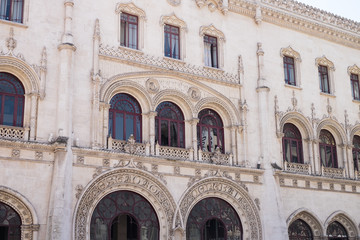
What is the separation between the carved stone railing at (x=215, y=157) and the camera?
26030 millimetres

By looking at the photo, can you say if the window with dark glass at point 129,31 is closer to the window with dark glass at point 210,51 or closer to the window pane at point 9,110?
the window with dark glass at point 210,51

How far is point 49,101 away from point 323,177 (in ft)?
52.0

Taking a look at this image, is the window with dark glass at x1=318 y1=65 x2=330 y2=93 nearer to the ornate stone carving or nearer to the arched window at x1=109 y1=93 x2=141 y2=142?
the ornate stone carving

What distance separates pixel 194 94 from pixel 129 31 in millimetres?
4468

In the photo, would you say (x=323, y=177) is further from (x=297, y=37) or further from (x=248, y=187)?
(x=297, y=37)

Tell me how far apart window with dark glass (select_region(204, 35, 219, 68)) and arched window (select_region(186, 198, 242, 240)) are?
23.8 feet

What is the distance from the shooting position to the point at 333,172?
101 feet

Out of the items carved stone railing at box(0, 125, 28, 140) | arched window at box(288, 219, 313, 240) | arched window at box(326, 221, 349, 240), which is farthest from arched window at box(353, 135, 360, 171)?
carved stone railing at box(0, 125, 28, 140)

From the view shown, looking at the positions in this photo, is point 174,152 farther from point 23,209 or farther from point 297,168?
point 297,168

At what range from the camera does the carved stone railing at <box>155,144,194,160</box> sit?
24781mm

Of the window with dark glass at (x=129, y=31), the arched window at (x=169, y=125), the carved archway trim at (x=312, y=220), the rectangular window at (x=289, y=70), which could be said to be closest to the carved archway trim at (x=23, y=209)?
the arched window at (x=169, y=125)

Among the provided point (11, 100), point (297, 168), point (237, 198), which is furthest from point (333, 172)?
point (11, 100)

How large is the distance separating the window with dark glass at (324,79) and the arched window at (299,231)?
848cm

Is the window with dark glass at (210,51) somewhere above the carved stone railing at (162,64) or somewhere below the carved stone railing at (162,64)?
above
